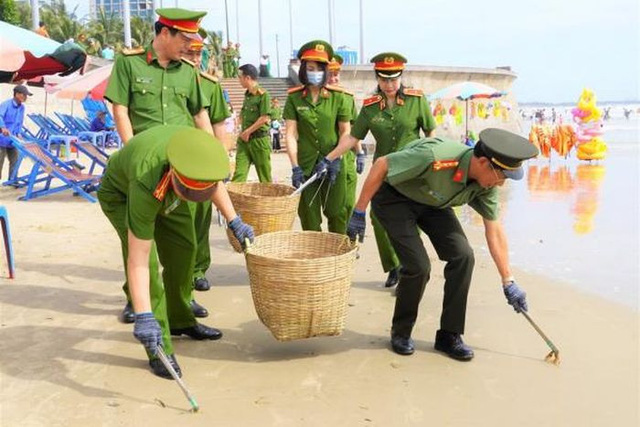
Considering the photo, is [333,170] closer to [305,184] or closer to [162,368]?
[305,184]

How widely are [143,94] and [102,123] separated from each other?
1123 cm

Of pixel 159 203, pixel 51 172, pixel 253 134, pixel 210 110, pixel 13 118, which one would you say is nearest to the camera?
pixel 159 203

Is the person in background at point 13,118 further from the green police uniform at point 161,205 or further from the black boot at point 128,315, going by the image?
the green police uniform at point 161,205

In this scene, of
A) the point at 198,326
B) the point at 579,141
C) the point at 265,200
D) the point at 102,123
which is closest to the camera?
the point at 198,326

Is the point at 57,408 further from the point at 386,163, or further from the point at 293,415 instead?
the point at 386,163

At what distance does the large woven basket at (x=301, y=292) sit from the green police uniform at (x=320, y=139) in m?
1.88

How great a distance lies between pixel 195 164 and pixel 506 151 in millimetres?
1428

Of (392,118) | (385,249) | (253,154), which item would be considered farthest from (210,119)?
(253,154)

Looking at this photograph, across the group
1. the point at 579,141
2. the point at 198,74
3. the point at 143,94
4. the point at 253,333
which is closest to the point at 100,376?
the point at 253,333

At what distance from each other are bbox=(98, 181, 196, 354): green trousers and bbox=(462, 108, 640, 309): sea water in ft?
10.5

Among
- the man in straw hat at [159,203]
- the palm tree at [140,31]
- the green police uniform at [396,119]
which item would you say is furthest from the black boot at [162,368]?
the palm tree at [140,31]

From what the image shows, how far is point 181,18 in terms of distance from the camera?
403cm

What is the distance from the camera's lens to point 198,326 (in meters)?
4.20

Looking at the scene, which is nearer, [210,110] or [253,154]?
[210,110]
